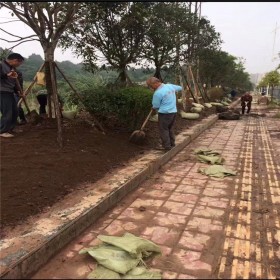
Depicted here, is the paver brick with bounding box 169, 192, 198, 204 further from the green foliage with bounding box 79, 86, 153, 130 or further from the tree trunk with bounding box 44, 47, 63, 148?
the green foliage with bounding box 79, 86, 153, 130

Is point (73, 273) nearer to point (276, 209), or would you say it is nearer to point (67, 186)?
point (67, 186)

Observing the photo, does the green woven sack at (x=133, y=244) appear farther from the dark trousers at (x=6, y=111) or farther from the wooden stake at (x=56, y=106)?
the dark trousers at (x=6, y=111)

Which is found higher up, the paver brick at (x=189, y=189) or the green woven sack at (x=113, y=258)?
the green woven sack at (x=113, y=258)

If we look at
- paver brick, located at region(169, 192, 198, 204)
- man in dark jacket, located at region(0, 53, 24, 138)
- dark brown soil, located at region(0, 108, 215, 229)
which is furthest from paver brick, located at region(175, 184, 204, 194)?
man in dark jacket, located at region(0, 53, 24, 138)

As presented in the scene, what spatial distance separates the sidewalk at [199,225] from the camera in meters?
2.97

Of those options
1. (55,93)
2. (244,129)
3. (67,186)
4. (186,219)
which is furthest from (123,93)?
(244,129)

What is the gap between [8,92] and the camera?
5723 millimetres

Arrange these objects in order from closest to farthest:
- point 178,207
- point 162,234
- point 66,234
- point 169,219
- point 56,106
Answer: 1. point 66,234
2. point 162,234
3. point 169,219
4. point 178,207
5. point 56,106

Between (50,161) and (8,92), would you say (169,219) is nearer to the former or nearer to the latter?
(50,161)

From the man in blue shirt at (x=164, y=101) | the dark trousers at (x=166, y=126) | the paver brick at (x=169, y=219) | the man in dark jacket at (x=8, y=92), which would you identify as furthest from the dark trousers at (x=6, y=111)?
the paver brick at (x=169, y=219)

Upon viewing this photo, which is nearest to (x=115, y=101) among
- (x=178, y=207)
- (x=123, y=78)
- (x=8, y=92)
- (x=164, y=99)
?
(x=164, y=99)

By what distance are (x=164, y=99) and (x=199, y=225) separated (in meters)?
3.47

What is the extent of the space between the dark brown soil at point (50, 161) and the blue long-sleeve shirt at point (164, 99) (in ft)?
3.16

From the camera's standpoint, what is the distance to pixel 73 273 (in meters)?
2.85
